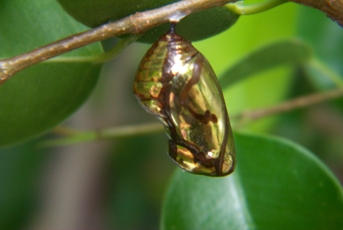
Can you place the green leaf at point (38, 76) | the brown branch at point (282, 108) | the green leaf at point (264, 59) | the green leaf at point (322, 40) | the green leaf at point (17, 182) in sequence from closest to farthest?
the green leaf at point (38, 76) → the green leaf at point (264, 59) → the brown branch at point (282, 108) → the green leaf at point (322, 40) → the green leaf at point (17, 182)

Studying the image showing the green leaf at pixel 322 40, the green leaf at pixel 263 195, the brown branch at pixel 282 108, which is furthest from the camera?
the green leaf at pixel 322 40

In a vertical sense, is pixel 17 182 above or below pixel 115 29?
below

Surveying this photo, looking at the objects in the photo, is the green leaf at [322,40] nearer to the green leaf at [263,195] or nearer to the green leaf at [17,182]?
the green leaf at [263,195]

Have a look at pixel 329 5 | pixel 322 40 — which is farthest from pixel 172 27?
pixel 322 40

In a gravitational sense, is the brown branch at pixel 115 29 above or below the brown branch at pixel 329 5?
above

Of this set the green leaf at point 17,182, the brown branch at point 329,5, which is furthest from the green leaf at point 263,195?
the green leaf at point 17,182

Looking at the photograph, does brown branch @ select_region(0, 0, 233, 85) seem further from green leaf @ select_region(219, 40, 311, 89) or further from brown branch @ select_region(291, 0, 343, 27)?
green leaf @ select_region(219, 40, 311, 89)

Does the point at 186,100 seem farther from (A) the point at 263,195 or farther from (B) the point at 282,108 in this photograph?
(B) the point at 282,108
